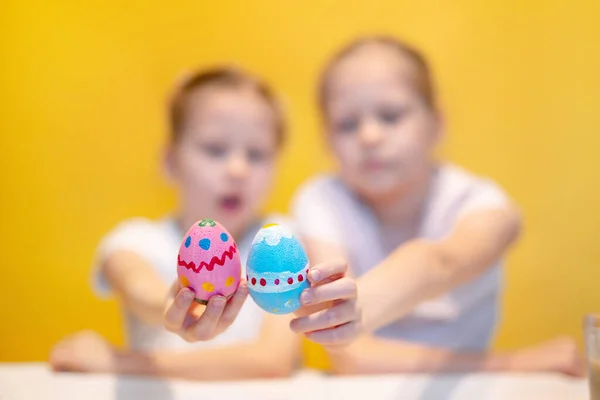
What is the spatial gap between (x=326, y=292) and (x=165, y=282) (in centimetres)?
49

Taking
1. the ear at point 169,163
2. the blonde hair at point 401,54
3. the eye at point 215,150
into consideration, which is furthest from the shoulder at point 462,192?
the ear at point 169,163

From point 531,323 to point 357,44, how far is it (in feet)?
2.02

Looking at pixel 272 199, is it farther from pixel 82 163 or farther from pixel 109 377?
pixel 109 377

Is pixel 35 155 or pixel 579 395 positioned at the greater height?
pixel 35 155

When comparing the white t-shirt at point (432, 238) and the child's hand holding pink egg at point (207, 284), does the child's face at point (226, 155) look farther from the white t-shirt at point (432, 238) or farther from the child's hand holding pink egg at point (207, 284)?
the child's hand holding pink egg at point (207, 284)

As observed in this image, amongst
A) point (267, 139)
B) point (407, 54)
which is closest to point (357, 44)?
point (407, 54)

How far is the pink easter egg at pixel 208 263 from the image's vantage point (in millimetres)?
549

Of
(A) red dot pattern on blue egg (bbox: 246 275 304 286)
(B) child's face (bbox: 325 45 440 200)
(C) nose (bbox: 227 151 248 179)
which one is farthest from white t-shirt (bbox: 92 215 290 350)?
(A) red dot pattern on blue egg (bbox: 246 275 304 286)

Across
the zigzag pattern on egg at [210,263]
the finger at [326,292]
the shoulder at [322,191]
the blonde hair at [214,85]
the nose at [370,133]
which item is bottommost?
the finger at [326,292]

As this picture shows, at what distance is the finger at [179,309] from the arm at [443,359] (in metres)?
0.36

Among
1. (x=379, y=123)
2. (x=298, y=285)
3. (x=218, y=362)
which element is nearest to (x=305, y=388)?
(x=218, y=362)

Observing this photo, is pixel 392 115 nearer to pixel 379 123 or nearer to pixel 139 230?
pixel 379 123

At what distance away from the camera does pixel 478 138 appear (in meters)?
1.21

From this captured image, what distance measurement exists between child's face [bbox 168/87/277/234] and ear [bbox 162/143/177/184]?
1.4 inches
